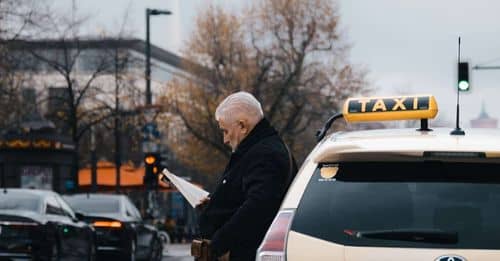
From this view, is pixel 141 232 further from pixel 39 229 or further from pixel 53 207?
pixel 39 229

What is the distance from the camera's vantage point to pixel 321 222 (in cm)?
615

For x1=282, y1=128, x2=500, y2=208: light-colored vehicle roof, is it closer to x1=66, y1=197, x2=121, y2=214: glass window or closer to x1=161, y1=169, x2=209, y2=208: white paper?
x1=161, y1=169, x2=209, y2=208: white paper

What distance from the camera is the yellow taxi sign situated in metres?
7.09

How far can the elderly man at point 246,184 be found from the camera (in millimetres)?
8047

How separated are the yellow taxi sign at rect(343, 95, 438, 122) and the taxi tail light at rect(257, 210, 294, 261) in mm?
1003

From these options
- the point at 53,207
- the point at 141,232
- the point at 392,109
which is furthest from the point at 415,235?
the point at 141,232

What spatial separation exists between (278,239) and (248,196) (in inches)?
69.1

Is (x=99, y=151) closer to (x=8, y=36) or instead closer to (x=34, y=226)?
(x=8, y=36)

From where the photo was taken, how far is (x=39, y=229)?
1825cm

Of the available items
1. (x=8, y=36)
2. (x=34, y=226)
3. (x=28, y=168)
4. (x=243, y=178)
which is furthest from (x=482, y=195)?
(x=28, y=168)

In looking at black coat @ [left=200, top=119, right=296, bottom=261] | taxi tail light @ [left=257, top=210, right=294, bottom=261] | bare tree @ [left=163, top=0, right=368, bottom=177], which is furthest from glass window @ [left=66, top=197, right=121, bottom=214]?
bare tree @ [left=163, top=0, right=368, bottom=177]

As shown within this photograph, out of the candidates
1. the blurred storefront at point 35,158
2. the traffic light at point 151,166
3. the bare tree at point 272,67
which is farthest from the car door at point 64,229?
the bare tree at point 272,67

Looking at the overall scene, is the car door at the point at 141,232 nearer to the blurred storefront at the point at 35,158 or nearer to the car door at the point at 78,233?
the car door at the point at 78,233

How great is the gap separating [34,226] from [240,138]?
995 centimetres
